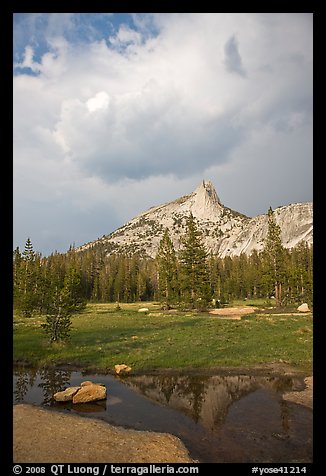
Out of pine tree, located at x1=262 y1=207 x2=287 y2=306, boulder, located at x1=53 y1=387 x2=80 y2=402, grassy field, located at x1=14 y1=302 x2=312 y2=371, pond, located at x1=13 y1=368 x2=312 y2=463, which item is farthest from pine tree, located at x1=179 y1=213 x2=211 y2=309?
boulder, located at x1=53 y1=387 x2=80 y2=402

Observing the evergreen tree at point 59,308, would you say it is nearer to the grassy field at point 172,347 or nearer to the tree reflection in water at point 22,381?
the grassy field at point 172,347

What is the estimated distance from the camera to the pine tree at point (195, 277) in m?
70.2

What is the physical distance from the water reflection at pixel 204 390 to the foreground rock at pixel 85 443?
365 cm

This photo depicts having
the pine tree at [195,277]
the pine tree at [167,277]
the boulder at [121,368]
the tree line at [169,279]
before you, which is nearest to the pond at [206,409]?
the boulder at [121,368]

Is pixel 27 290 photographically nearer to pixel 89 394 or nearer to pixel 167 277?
pixel 167 277

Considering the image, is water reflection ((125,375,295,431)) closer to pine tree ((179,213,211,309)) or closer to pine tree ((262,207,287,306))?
pine tree ((179,213,211,309))

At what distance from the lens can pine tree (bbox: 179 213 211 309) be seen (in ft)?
230

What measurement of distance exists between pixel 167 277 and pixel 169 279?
→ 0.89 m

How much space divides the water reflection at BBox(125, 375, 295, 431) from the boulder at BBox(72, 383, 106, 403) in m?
3.00

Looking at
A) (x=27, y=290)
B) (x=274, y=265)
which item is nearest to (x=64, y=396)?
(x=27, y=290)

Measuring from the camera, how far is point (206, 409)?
60.6 ft

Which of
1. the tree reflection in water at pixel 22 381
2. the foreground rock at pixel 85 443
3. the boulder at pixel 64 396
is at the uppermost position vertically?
the foreground rock at pixel 85 443
